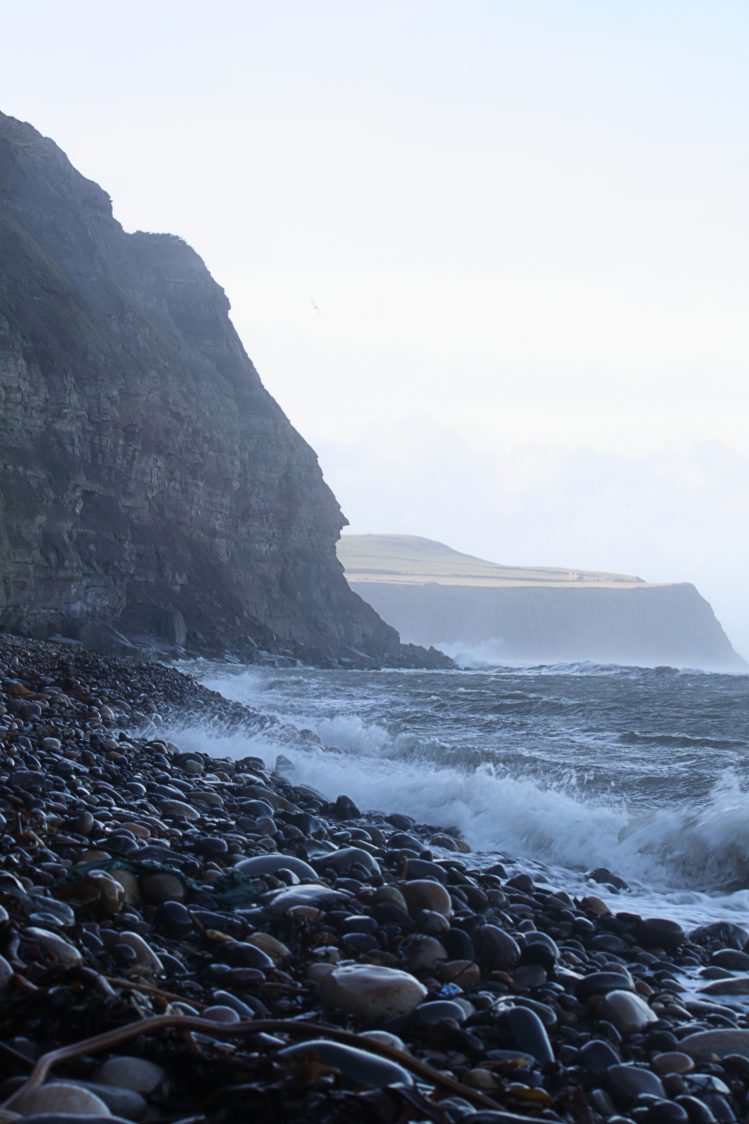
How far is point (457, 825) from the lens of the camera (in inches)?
420

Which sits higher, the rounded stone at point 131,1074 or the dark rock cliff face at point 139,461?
the dark rock cliff face at point 139,461

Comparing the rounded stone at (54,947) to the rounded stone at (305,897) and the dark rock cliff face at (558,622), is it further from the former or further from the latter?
the dark rock cliff face at (558,622)

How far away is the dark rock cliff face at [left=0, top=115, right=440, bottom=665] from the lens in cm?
3014

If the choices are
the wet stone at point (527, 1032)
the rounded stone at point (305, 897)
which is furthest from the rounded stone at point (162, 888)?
the wet stone at point (527, 1032)

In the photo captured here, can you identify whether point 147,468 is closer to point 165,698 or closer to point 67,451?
point 67,451

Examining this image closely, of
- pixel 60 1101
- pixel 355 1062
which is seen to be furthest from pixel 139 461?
pixel 60 1101

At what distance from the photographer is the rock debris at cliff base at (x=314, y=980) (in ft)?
9.50

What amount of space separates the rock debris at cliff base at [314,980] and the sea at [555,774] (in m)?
0.98

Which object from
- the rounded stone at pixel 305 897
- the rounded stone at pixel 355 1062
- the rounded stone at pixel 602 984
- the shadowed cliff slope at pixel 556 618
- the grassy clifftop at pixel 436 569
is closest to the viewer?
the rounded stone at pixel 355 1062

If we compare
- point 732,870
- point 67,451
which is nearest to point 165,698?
point 732,870

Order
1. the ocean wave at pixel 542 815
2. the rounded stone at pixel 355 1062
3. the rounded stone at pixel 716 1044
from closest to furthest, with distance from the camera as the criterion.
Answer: the rounded stone at pixel 355 1062 < the rounded stone at pixel 716 1044 < the ocean wave at pixel 542 815

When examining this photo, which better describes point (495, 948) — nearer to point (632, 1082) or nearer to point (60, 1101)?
point (632, 1082)

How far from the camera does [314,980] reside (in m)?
4.21

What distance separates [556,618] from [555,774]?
101769 millimetres
